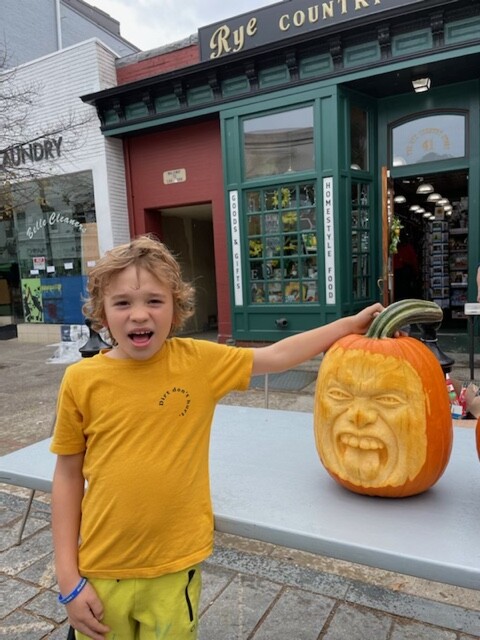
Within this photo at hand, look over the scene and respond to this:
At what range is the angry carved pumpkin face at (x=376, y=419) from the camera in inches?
55.7

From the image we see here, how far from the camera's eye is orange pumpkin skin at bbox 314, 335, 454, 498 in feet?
4.65

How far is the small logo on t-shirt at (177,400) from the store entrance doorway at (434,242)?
27.4 feet

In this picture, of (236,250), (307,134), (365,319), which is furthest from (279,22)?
(365,319)

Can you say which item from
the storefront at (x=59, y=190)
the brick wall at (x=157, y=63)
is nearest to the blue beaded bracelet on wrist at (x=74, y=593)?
the storefront at (x=59, y=190)

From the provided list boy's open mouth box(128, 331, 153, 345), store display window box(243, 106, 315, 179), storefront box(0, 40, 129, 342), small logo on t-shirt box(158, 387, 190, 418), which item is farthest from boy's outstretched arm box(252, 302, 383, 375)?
storefront box(0, 40, 129, 342)

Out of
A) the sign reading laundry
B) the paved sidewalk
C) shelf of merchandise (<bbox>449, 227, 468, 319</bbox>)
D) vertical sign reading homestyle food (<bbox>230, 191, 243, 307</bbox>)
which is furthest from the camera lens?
the sign reading laundry

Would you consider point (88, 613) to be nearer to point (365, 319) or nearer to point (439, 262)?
point (365, 319)

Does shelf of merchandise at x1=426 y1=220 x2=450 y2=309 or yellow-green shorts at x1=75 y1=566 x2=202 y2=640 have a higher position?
shelf of merchandise at x1=426 y1=220 x2=450 y2=309

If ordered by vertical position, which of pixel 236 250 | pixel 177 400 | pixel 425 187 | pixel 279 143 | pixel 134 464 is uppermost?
pixel 279 143

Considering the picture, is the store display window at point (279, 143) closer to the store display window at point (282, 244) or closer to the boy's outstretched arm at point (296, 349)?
the store display window at point (282, 244)

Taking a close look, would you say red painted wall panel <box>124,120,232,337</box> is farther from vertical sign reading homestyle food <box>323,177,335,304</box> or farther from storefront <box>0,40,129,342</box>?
vertical sign reading homestyle food <box>323,177,335,304</box>

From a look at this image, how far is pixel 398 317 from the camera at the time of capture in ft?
4.95

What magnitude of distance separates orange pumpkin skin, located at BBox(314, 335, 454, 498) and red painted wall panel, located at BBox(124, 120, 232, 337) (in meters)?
7.00

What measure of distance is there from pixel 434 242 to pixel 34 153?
841 centimetres
